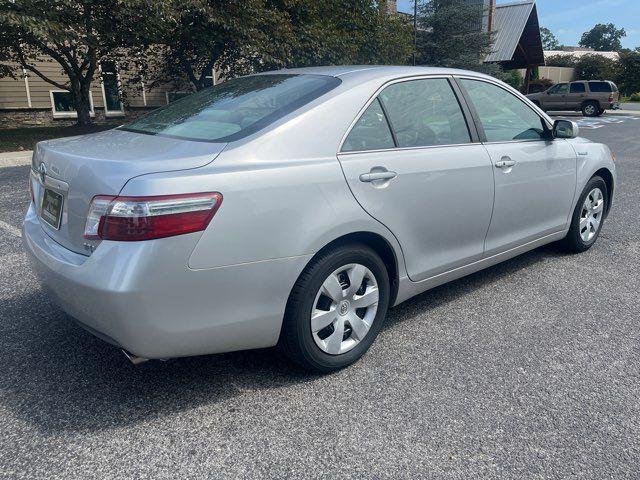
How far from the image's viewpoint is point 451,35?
86.3ft

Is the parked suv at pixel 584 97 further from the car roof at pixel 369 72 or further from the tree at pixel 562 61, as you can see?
the tree at pixel 562 61

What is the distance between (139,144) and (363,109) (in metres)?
1.18

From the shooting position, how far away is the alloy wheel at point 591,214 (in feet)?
15.8

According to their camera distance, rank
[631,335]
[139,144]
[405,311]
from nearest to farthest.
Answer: [139,144] < [631,335] < [405,311]

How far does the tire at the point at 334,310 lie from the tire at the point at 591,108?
30333 mm

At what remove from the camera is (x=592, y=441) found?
2.34m

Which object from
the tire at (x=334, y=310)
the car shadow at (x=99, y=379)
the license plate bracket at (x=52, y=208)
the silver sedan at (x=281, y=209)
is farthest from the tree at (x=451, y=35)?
the license plate bracket at (x=52, y=208)

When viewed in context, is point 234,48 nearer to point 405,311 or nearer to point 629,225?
point 629,225

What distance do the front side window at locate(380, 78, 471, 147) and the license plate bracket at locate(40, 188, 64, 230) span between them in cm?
179

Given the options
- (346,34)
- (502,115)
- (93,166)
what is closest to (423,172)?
(502,115)

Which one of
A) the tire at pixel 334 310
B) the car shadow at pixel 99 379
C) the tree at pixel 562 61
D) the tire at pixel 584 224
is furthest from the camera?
the tree at pixel 562 61

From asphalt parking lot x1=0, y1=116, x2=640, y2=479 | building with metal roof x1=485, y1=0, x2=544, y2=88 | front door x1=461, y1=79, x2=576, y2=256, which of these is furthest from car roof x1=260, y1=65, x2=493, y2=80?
building with metal roof x1=485, y1=0, x2=544, y2=88

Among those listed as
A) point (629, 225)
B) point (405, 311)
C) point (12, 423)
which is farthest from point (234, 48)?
point (12, 423)

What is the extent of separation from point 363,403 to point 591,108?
102 feet
